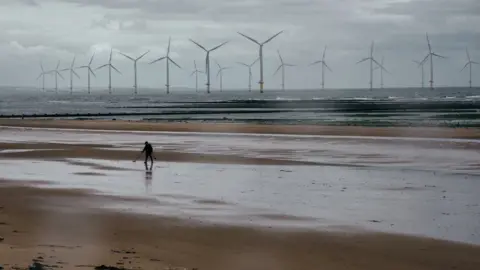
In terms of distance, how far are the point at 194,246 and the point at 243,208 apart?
16.4 feet

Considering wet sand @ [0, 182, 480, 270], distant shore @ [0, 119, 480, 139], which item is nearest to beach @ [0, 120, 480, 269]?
wet sand @ [0, 182, 480, 270]

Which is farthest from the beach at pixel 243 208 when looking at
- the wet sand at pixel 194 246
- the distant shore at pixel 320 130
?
the distant shore at pixel 320 130

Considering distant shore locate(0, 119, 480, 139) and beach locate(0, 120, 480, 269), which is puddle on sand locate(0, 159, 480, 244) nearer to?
beach locate(0, 120, 480, 269)

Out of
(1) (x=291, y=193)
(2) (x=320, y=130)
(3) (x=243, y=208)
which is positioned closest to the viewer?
(3) (x=243, y=208)

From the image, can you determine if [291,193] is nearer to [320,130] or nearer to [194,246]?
[194,246]

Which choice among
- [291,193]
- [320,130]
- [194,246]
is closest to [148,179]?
[291,193]

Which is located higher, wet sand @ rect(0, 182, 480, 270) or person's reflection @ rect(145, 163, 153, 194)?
person's reflection @ rect(145, 163, 153, 194)

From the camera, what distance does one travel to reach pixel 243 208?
63.9 ft

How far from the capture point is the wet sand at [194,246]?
12.9 metres

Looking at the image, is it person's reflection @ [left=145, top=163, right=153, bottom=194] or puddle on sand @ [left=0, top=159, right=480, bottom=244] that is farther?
person's reflection @ [left=145, top=163, right=153, bottom=194]

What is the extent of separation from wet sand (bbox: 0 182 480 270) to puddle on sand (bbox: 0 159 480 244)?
1.22m

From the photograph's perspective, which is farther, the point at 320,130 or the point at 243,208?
the point at 320,130

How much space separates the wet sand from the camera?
42.3 feet

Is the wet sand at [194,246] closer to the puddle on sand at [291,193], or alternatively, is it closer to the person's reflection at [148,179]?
the puddle on sand at [291,193]
